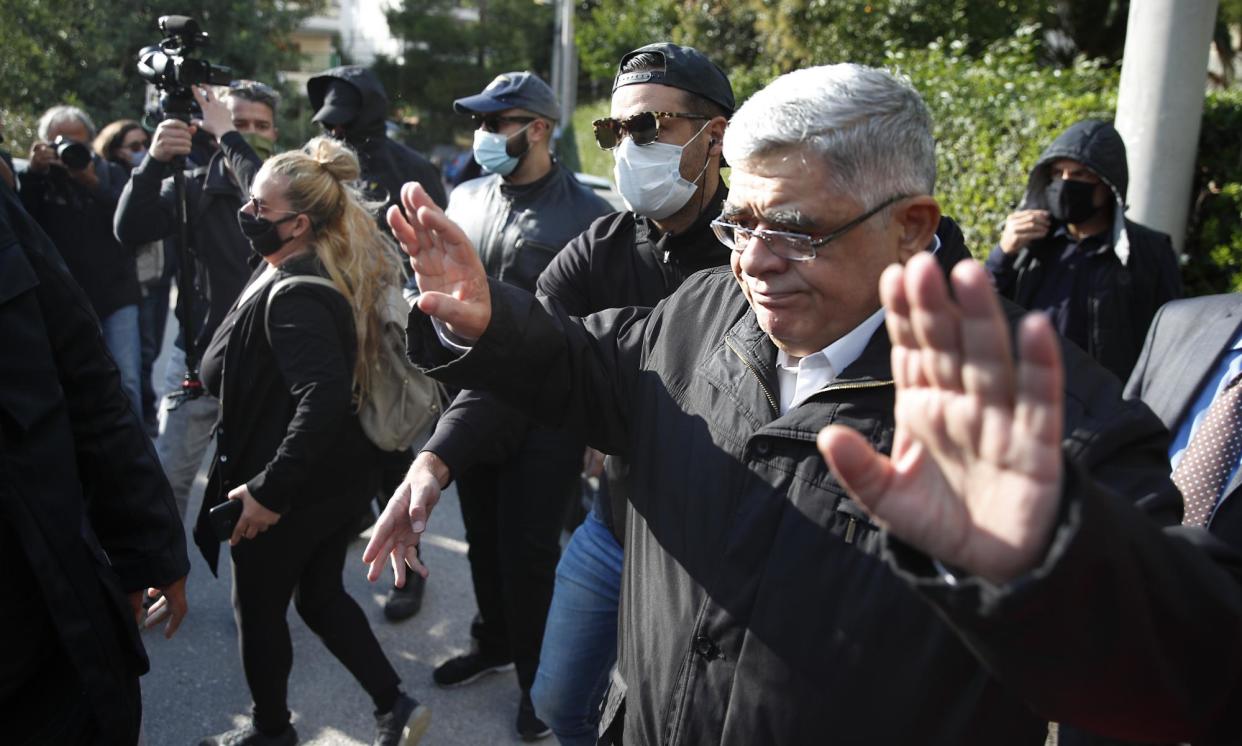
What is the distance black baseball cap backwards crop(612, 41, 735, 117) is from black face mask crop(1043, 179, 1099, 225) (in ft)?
6.42

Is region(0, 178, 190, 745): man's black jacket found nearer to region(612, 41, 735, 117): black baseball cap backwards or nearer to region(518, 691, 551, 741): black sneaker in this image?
region(612, 41, 735, 117): black baseball cap backwards

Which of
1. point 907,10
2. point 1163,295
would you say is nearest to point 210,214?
point 1163,295

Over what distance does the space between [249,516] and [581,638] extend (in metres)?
1.05

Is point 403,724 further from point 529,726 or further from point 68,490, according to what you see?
point 68,490

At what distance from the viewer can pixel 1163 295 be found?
408 centimetres

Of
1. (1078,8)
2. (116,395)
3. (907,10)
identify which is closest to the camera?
(116,395)

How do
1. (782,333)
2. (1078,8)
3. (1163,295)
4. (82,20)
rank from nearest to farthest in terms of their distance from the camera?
(782,333) → (1163,295) → (1078,8) → (82,20)

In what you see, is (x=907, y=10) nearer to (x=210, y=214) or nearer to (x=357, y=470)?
(x=210, y=214)

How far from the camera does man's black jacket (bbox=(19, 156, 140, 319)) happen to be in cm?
590

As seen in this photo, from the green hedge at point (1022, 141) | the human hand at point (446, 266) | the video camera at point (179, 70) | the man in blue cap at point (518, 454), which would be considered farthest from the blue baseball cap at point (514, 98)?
the human hand at point (446, 266)

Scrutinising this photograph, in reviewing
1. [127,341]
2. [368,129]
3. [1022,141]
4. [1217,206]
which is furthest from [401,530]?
[1022,141]

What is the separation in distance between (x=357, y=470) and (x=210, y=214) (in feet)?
6.50

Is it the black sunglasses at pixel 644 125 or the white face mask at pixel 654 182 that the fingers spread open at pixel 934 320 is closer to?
the white face mask at pixel 654 182

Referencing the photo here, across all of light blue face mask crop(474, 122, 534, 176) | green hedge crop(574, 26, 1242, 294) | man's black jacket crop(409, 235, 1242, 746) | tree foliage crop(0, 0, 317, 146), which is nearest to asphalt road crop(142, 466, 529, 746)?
man's black jacket crop(409, 235, 1242, 746)
